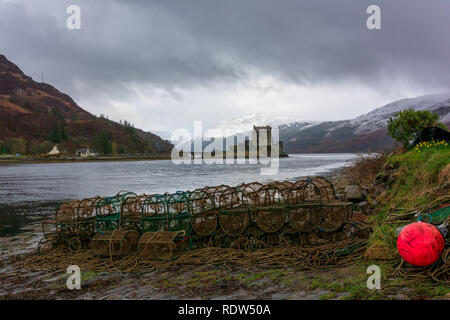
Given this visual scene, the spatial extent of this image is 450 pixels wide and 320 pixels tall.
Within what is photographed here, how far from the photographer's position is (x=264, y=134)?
18588 cm

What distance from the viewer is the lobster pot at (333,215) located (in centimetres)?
840

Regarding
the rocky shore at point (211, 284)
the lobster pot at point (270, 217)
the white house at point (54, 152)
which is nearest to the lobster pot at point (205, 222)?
the lobster pot at point (270, 217)

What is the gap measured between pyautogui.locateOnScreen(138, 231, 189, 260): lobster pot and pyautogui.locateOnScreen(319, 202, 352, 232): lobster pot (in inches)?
154

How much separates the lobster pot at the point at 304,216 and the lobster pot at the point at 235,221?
122cm

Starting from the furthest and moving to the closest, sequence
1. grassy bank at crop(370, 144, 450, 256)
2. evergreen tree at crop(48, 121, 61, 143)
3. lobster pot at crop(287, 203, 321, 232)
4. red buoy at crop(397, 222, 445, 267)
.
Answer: evergreen tree at crop(48, 121, 61, 143) → lobster pot at crop(287, 203, 321, 232) → grassy bank at crop(370, 144, 450, 256) → red buoy at crop(397, 222, 445, 267)

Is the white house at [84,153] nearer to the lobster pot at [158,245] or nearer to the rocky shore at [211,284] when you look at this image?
the lobster pot at [158,245]

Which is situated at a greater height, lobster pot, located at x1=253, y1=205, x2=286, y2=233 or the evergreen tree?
the evergreen tree

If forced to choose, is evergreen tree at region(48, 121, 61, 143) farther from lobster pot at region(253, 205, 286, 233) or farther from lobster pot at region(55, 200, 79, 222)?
lobster pot at region(253, 205, 286, 233)

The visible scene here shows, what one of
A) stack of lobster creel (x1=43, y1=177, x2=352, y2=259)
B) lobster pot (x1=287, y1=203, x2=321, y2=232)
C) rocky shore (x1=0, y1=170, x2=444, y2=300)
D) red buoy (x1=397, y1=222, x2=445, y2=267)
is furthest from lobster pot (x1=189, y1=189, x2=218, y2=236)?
red buoy (x1=397, y1=222, x2=445, y2=267)

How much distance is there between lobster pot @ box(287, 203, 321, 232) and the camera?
27.5 feet

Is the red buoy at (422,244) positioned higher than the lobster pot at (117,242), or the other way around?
the red buoy at (422,244)

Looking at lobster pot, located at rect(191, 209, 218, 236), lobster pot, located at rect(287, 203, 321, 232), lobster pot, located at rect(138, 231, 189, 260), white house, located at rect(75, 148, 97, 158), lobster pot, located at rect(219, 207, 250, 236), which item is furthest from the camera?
white house, located at rect(75, 148, 97, 158)

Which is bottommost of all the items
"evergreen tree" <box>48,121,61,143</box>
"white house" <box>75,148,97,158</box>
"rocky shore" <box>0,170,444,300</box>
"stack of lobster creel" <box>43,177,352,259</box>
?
"rocky shore" <box>0,170,444,300</box>
